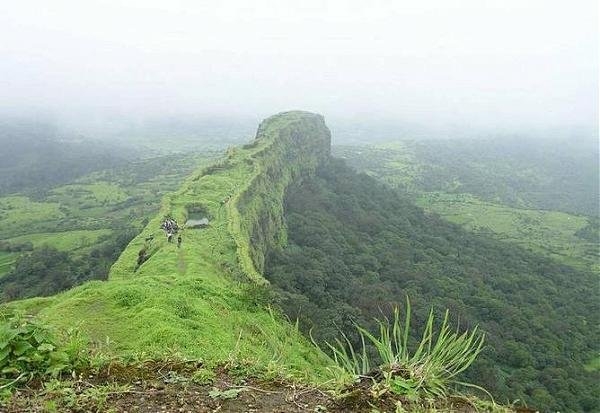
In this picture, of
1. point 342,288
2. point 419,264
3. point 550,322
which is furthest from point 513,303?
point 342,288

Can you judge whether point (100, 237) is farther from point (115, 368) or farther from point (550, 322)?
point (115, 368)

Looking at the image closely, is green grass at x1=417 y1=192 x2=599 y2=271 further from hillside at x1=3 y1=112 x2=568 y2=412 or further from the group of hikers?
the group of hikers

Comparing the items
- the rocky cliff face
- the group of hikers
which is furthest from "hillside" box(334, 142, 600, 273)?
the group of hikers

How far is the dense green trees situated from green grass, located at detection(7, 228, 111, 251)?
112 ft

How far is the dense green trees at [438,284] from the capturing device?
39.8 meters

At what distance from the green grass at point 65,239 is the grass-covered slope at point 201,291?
3862 centimetres

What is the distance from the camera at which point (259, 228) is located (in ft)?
139

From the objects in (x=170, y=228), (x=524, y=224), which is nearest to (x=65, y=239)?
(x=170, y=228)

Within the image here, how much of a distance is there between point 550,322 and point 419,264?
15.1 m

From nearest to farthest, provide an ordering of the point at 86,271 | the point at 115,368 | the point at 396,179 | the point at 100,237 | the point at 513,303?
1. the point at 115,368
2. the point at 86,271
3. the point at 513,303
4. the point at 100,237
5. the point at 396,179

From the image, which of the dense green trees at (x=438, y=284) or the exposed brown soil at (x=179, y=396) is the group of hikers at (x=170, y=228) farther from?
the exposed brown soil at (x=179, y=396)

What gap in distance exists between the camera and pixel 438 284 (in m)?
56.8

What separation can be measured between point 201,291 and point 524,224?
391 ft

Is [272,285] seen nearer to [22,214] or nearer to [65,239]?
[65,239]
